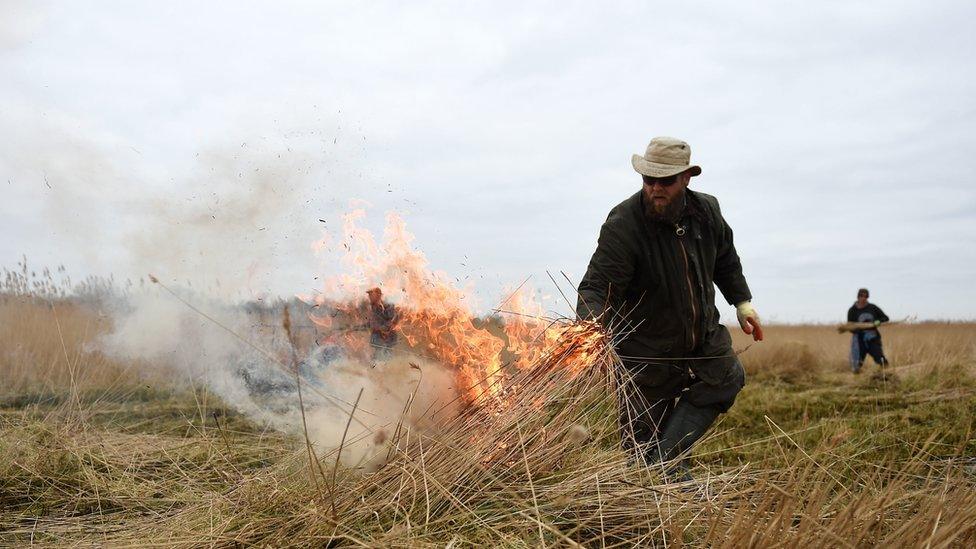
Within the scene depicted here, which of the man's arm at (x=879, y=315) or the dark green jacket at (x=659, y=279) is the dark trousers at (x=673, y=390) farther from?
the man's arm at (x=879, y=315)

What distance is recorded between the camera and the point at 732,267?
15.2 feet

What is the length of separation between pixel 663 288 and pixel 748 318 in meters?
0.74

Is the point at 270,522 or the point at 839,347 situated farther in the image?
the point at 839,347

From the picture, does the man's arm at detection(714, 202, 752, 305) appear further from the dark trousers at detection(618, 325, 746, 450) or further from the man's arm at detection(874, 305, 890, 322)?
the man's arm at detection(874, 305, 890, 322)

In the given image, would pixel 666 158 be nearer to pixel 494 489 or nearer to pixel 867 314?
pixel 494 489

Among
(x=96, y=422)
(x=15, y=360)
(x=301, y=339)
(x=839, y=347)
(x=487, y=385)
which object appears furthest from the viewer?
(x=839, y=347)

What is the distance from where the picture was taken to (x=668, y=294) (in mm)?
4195

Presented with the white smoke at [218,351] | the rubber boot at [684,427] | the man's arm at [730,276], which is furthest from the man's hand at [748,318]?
the white smoke at [218,351]

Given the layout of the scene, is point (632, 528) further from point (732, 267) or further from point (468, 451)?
point (732, 267)

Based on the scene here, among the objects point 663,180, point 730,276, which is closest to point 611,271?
point 663,180

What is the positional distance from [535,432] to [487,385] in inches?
16.7

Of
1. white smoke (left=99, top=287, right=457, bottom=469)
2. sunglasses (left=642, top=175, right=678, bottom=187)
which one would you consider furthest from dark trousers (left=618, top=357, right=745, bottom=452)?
white smoke (left=99, top=287, right=457, bottom=469)

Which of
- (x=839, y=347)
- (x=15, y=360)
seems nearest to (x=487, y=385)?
(x=15, y=360)

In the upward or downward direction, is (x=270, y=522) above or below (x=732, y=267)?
below
